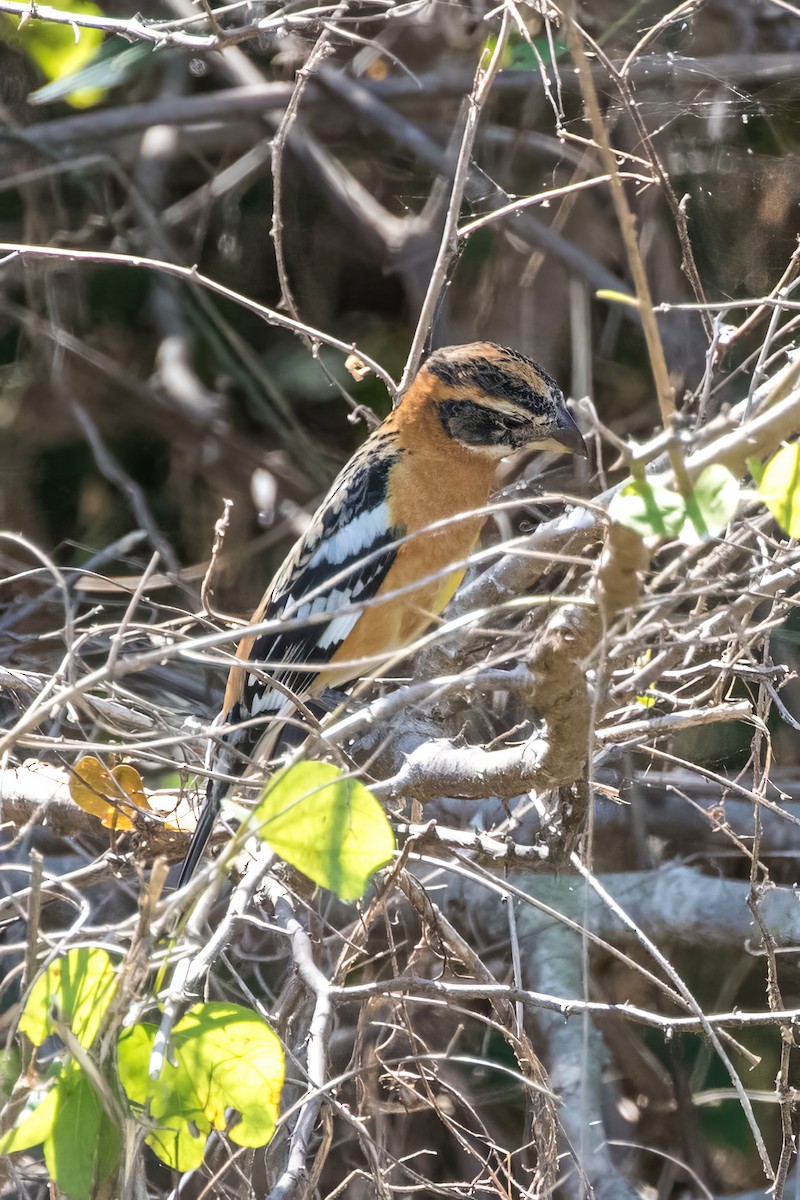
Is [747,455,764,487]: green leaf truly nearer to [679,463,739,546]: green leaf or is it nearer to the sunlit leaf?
[679,463,739,546]: green leaf

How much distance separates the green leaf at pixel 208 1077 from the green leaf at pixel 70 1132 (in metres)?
0.07

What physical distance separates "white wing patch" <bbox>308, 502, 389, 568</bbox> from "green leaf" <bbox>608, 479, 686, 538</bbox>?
1749 millimetres

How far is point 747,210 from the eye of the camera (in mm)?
2590

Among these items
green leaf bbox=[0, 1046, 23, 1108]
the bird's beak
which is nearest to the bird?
the bird's beak

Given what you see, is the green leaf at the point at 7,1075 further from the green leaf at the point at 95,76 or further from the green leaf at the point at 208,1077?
the green leaf at the point at 95,76

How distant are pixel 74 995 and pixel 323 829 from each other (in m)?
0.44

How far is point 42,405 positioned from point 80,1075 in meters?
3.46

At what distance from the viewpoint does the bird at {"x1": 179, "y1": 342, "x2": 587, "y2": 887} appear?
293 centimetres

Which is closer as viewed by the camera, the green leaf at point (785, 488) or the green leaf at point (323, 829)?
the green leaf at point (785, 488)

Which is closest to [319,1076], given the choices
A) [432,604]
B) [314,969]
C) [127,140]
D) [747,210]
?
[314,969]

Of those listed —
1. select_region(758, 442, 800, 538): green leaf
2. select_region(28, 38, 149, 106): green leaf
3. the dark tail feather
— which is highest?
select_region(28, 38, 149, 106): green leaf

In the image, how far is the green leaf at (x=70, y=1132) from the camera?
1.48 metres

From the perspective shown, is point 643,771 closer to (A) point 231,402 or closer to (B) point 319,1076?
(B) point 319,1076

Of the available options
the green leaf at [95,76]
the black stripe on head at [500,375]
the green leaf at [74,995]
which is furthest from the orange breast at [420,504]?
the green leaf at [95,76]
